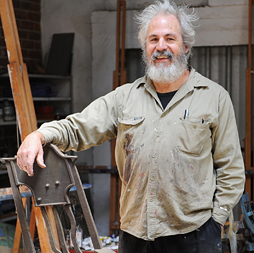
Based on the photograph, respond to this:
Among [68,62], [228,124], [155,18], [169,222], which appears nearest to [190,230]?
A: [169,222]

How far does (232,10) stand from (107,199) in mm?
2356

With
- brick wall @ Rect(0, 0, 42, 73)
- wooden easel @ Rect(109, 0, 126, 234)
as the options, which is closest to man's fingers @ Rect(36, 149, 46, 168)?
wooden easel @ Rect(109, 0, 126, 234)

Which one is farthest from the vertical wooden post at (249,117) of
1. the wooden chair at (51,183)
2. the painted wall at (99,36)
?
the wooden chair at (51,183)

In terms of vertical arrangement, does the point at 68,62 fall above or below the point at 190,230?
above

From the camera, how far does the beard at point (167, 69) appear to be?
1899mm

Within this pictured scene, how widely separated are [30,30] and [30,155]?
3292mm

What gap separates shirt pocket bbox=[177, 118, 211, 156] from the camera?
71.5 inches

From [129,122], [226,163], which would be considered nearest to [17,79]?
[129,122]

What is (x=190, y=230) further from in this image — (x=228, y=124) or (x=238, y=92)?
(x=238, y=92)

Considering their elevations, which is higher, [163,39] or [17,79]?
[163,39]

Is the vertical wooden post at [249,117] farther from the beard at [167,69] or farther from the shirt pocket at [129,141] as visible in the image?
the shirt pocket at [129,141]

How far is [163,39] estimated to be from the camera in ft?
6.24

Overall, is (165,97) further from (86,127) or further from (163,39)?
(86,127)

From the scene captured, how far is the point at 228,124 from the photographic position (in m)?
1.86
